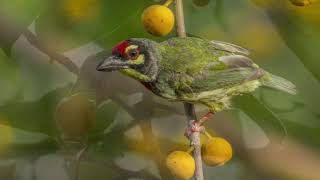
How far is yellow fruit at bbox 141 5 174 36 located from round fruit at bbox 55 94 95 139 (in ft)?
0.88

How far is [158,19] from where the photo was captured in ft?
2.59

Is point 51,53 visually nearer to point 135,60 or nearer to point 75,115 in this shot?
point 75,115

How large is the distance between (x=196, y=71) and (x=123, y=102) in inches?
7.7

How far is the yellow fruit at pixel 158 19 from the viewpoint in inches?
31.1

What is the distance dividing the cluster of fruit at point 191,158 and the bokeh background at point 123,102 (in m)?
0.13

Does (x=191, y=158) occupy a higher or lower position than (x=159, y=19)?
lower

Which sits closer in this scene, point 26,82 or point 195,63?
point 195,63

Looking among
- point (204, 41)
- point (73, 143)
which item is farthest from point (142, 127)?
point (204, 41)

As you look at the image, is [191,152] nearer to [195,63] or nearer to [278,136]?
[195,63]

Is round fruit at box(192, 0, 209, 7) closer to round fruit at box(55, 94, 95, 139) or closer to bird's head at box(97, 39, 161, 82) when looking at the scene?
bird's head at box(97, 39, 161, 82)

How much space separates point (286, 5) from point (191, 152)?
28 cm

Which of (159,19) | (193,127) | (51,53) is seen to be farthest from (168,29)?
(51,53)

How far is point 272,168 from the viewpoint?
3.51 feet

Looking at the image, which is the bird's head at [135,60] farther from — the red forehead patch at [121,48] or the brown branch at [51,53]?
the brown branch at [51,53]
